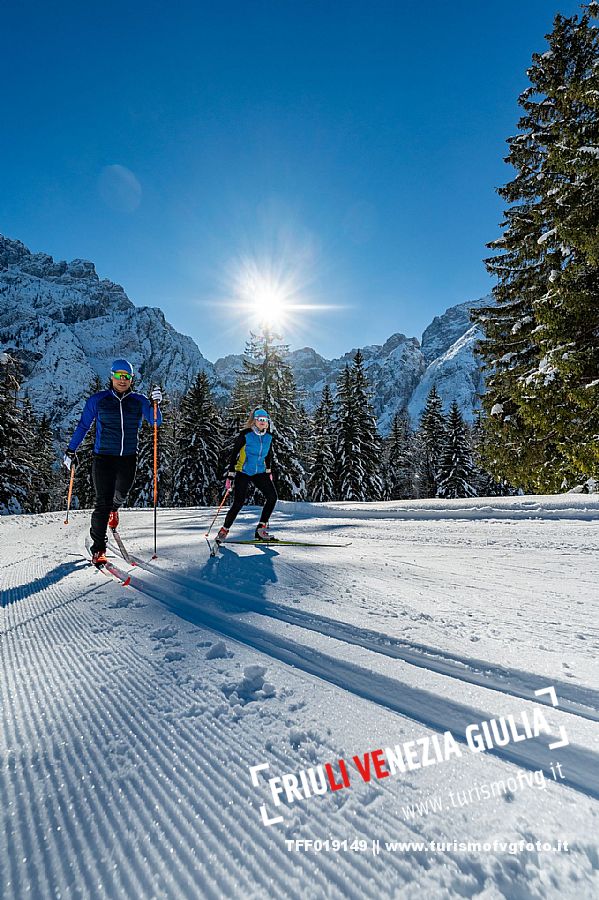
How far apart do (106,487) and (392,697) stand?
3799mm

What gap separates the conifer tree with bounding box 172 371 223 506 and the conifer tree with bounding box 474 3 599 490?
22556 millimetres

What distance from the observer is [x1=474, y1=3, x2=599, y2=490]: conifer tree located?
8875 millimetres

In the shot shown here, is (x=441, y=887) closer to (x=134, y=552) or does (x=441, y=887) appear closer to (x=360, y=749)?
(x=360, y=749)

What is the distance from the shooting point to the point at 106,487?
175 inches

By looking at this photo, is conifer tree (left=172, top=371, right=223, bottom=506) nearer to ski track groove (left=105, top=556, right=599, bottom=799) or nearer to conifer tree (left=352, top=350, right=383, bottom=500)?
conifer tree (left=352, top=350, right=383, bottom=500)

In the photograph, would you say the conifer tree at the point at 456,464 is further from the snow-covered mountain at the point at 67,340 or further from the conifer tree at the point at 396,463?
the snow-covered mountain at the point at 67,340

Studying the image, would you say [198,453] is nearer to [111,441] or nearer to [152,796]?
[111,441]

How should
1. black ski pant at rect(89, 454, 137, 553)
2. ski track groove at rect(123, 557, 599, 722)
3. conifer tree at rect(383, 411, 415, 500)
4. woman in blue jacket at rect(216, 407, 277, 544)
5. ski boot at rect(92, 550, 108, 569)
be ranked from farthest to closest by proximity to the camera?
1. conifer tree at rect(383, 411, 415, 500)
2. woman in blue jacket at rect(216, 407, 277, 544)
3. black ski pant at rect(89, 454, 137, 553)
4. ski boot at rect(92, 550, 108, 569)
5. ski track groove at rect(123, 557, 599, 722)

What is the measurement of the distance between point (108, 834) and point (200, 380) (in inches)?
1306

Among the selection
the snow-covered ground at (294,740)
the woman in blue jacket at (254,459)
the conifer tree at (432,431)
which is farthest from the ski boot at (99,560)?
the conifer tree at (432,431)

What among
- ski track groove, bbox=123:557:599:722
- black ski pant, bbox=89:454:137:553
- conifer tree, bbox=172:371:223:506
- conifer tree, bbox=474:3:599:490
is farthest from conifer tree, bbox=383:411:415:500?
ski track groove, bbox=123:557:599:722

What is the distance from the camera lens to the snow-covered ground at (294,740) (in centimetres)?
91

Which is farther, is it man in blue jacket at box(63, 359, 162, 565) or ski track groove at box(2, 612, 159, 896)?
man in blue jacket at box(63, 359, 162, 565)

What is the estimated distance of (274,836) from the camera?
1008mm
